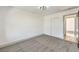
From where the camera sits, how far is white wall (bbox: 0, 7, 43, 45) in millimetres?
3002

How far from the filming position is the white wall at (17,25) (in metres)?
3.00

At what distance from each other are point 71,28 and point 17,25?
2986 mm

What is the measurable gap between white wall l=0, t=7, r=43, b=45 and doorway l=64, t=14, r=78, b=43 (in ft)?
7.01

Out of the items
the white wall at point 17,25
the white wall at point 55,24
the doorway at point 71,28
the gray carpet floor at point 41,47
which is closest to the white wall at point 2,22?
the white wall at point 17,25

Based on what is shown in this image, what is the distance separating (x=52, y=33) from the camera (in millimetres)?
5051

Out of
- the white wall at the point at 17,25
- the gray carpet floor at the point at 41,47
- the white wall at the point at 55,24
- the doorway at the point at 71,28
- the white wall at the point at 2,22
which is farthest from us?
the white wall at the point at 55,24

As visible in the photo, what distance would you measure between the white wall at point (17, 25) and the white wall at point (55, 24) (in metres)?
0.89

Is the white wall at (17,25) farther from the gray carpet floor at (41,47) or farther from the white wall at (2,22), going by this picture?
the gray carpet floor at (41,47)

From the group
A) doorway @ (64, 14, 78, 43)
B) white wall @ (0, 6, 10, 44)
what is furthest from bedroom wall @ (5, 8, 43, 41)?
doorway @ (64, 14, 78, 43)

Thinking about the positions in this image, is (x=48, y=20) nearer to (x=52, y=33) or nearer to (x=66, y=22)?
(x=52, y=33)

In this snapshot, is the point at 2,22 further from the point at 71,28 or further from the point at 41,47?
the point at 71,28

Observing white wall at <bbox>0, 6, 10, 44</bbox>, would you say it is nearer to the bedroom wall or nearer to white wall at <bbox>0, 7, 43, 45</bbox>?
white wall at <bbox>0, 7, 43, 45</bbox>

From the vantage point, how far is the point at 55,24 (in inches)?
185
